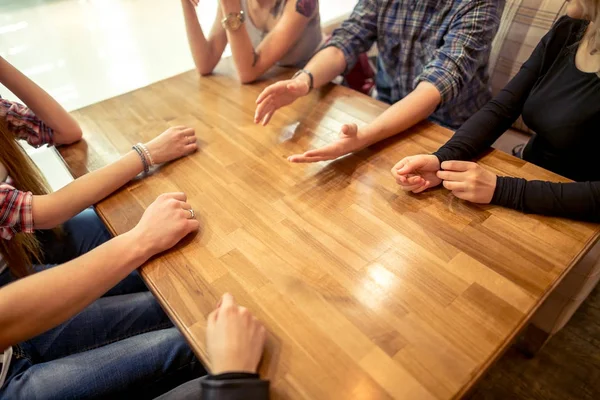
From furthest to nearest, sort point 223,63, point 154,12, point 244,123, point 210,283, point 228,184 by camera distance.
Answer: point 154,12, point 223,63, point 244,123, point 228,184, point 210,283

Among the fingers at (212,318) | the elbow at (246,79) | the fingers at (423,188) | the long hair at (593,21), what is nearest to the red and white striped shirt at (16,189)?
the fingers at (212,318)

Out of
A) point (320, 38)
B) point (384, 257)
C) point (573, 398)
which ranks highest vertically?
point (320, 38)

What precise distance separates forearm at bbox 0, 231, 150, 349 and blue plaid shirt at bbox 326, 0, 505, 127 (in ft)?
3.02

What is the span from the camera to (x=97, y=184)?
90 centimetres

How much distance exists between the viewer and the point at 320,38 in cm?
157

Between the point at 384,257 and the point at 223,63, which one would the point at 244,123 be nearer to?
the point at 223,63

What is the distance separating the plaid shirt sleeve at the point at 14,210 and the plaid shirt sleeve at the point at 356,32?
104 cm

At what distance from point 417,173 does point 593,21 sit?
0.52 meters

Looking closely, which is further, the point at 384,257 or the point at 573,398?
the point at 573,398

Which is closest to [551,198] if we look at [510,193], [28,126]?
[510,193]

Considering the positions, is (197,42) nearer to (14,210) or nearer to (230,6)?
(230,6)

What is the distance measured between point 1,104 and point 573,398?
189cm

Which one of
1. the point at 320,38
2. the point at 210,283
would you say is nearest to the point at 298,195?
the point at 210,283

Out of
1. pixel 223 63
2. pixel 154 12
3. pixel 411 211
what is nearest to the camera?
pixel 411 211
